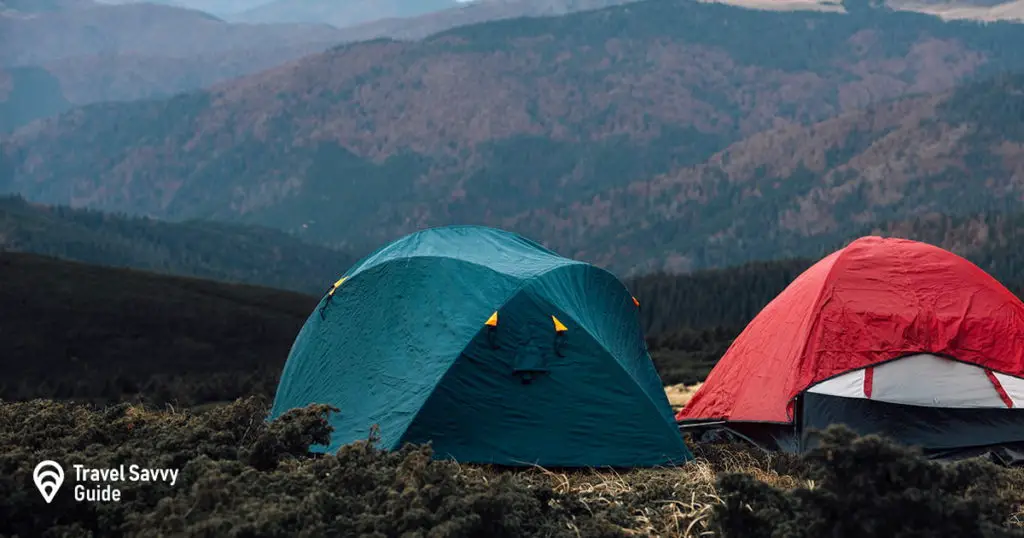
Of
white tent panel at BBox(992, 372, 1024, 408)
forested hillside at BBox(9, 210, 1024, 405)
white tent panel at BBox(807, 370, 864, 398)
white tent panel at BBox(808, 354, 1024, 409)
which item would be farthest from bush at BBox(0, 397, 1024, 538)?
forested hillside at BBox(9, 210, 1024, 405)

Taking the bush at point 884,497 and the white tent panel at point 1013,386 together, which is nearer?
the bush at point 884,497

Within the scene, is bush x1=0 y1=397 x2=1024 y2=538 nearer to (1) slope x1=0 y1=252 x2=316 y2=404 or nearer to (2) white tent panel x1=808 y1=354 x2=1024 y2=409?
(2) white tent panel x1=808 y1=354 x2=1024 y2=409

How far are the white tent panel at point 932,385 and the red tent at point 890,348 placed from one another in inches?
0.5

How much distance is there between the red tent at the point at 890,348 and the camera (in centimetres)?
1559

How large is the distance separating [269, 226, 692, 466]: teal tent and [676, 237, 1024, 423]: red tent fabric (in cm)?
245

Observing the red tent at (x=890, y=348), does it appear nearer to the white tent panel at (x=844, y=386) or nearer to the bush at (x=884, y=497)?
the white tent panel at (x=844, y=386)

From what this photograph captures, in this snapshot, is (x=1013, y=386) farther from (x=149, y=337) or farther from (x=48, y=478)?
(x=149, y=337)

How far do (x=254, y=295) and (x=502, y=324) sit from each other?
86289mm

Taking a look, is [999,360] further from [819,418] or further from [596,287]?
[596,287]

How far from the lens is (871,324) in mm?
16062

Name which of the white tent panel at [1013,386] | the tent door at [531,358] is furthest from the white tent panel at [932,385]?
the tent door at [531,358]

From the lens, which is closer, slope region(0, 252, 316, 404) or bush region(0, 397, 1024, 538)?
bush region(0, 397, 1024, 538)

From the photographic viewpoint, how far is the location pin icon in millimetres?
8875

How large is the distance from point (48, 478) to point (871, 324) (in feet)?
37.0
